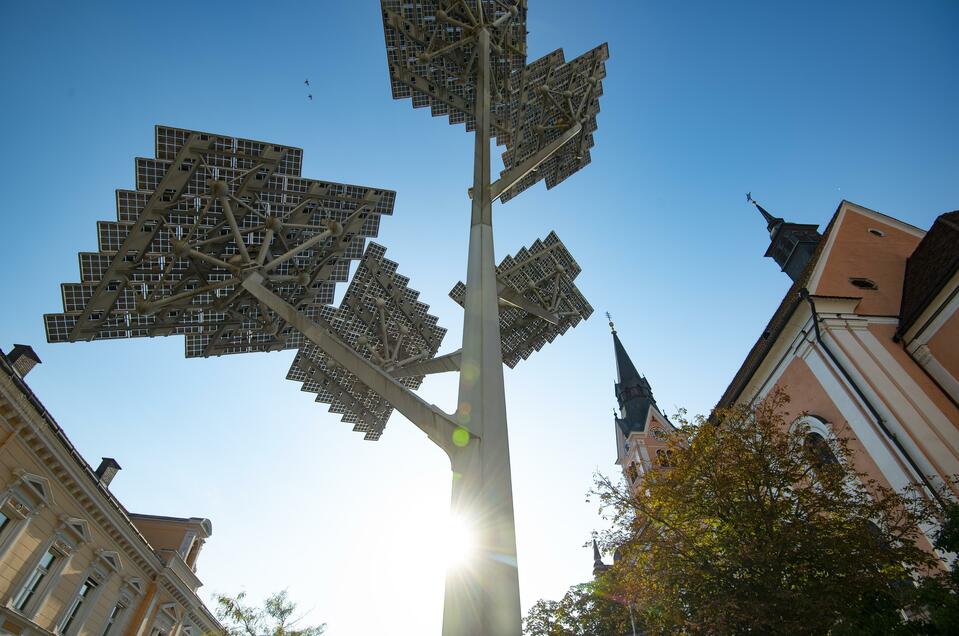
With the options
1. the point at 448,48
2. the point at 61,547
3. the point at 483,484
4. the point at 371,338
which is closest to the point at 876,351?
the point at 371,338

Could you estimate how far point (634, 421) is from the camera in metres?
58.9

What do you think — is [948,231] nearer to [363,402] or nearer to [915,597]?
[915,597]

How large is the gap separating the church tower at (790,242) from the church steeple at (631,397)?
80.0ft

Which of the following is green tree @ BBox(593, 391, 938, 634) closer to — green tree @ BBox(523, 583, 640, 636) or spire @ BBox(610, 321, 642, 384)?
green tree @ BBox(523, 583, 640, 636)

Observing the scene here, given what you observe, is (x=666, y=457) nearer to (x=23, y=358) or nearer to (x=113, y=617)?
(x=113, y=617)

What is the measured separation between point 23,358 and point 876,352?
32000 mm

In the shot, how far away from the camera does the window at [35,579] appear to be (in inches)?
642

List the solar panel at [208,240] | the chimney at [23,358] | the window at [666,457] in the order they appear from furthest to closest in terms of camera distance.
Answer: the chimney at [23,358] < the window at [666,457] < the solar panel at [208,240]

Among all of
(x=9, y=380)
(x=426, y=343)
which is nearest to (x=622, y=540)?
(x=426, y=343)

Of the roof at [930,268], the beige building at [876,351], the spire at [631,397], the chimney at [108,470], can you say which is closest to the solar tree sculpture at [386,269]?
the beige building at [876,351]

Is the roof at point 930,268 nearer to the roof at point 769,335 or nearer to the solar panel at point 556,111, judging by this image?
the roof at point 769,335

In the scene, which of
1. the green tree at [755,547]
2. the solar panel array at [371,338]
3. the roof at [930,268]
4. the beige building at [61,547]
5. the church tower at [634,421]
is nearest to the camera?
the green tree at [755,547]

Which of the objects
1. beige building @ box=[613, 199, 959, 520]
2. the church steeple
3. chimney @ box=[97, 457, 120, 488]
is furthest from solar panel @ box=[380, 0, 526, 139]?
the church steeple

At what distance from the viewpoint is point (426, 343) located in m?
13.6
